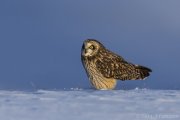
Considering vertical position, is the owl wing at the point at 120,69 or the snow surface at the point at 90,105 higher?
the owl wing at the point at 120,69

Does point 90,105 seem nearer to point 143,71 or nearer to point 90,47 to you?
point 90,47

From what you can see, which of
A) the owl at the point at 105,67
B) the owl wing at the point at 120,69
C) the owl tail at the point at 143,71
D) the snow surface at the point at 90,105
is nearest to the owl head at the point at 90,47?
the owl at the point at 105,67

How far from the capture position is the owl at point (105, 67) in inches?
446

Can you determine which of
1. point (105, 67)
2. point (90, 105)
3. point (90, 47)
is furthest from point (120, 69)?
point (90, 105)

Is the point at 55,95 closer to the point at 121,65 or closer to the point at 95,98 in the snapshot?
the point at 95,98

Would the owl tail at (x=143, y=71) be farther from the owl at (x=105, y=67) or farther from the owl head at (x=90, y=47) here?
the owl head at (x=90, y=47)

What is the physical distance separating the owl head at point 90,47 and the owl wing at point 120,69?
0.45 ft

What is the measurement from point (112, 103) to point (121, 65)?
3407mm

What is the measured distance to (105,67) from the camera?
11422 millimetres

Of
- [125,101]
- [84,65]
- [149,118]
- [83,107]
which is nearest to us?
[149,118]

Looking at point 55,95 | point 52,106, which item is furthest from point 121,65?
point 52,106

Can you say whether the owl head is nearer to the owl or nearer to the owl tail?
the owl

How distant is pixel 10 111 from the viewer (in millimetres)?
7648

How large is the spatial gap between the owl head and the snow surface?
1.82 metres
